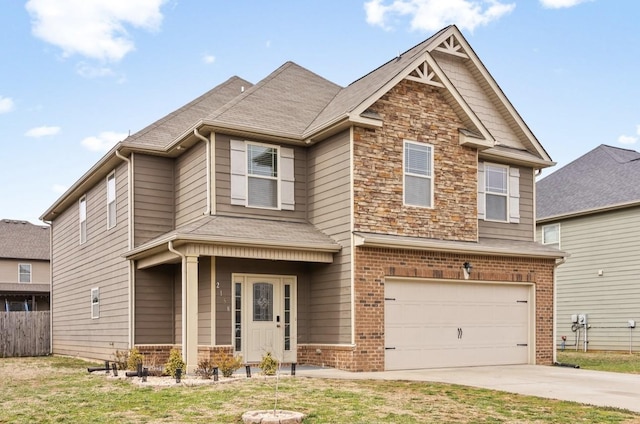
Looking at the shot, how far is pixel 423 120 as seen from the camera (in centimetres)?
1767

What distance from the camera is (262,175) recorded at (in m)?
17.6

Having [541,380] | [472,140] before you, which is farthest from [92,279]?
[541,380]

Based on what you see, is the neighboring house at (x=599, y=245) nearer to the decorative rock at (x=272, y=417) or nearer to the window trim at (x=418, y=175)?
the window trim at (x=418, y=175)

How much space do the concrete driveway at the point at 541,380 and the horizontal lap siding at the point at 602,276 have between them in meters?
9.36

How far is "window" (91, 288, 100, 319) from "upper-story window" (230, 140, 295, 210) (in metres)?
6.90

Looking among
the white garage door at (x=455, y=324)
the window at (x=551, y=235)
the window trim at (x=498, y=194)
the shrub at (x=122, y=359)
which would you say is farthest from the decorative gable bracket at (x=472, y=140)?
the window at (x=551, y=235)

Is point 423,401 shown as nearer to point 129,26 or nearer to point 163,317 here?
point 163,317

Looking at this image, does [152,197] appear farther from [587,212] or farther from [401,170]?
[587,212]

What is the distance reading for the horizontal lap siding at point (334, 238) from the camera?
644 inches

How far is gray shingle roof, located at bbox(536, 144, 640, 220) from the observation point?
26406 mm

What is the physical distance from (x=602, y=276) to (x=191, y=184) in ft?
53.2

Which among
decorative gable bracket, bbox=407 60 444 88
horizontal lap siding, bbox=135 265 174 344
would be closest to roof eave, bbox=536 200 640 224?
decorative gable bracket, bbox=407 60 444 88

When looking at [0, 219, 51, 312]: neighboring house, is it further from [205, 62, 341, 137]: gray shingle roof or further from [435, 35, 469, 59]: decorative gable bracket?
[435, 35, 469, 59]: decorative gable bracket

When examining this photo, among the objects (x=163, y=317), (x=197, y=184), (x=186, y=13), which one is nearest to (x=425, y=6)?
(x=186, y=13)
